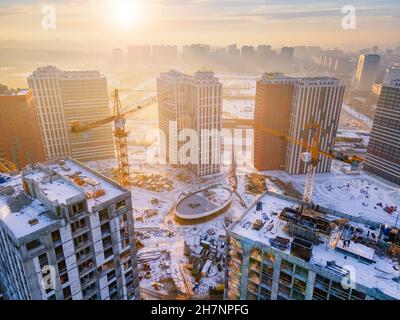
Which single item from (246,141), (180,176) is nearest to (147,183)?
(180,176)

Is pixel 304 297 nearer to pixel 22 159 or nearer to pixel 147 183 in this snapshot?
pixel 147 183

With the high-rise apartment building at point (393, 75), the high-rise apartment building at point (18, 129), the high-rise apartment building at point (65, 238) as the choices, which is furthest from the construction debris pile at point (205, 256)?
the high-rise apartment building at point (393, 75)

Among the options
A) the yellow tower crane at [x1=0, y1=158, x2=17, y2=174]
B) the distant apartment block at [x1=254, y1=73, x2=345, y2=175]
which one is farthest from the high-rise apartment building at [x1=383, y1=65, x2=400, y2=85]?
the yellow tower crane at [x1=0, y1=158, x2=17, y2=174]

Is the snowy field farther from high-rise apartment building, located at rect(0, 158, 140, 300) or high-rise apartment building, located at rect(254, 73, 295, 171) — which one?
high-rise apartment building, located at rect(0, 158, 140, 300)

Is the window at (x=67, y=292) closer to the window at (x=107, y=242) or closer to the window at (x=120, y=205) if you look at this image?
the window at (x=107, y=242)

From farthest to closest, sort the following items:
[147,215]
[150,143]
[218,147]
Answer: [150,143] < [218,147] < [147,215]

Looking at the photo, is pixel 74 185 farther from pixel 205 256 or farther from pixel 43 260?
pixel 205 256
